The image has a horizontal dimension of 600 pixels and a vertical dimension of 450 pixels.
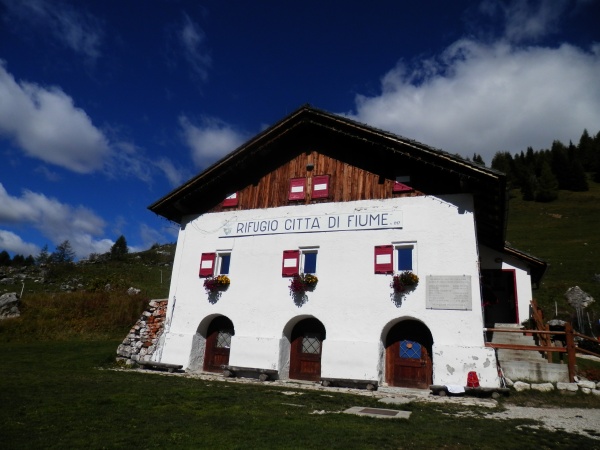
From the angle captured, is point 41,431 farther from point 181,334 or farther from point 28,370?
point 181,334

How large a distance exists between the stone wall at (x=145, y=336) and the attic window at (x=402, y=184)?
996 cm

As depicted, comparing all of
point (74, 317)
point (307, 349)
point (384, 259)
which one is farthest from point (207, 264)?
point (74, 317)

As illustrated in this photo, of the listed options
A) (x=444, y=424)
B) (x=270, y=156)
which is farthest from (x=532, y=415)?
(x=270, y=156)

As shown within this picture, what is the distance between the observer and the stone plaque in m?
12.5

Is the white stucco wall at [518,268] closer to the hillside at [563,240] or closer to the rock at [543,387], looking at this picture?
the rock at [543,387]

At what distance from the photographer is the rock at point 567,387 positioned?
35.0 ft

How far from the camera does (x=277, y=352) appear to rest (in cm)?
1404

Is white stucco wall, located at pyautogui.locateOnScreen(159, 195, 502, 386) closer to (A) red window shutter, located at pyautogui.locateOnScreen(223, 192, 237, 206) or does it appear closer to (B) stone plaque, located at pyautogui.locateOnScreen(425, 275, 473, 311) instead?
(B) stone plaque, located at pyautogui.locateOnScreen(425, 275, 473, 311)

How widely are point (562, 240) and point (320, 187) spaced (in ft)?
148

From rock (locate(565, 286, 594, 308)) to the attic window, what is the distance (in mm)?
25039

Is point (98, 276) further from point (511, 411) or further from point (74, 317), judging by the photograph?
point (511, 411)

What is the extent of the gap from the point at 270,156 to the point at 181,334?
731 cm

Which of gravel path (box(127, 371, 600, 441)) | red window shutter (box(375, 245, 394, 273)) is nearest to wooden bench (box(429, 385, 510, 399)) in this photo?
gravel path (box(127, 371, 600, 441))

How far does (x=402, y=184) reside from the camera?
14320 millimetres
